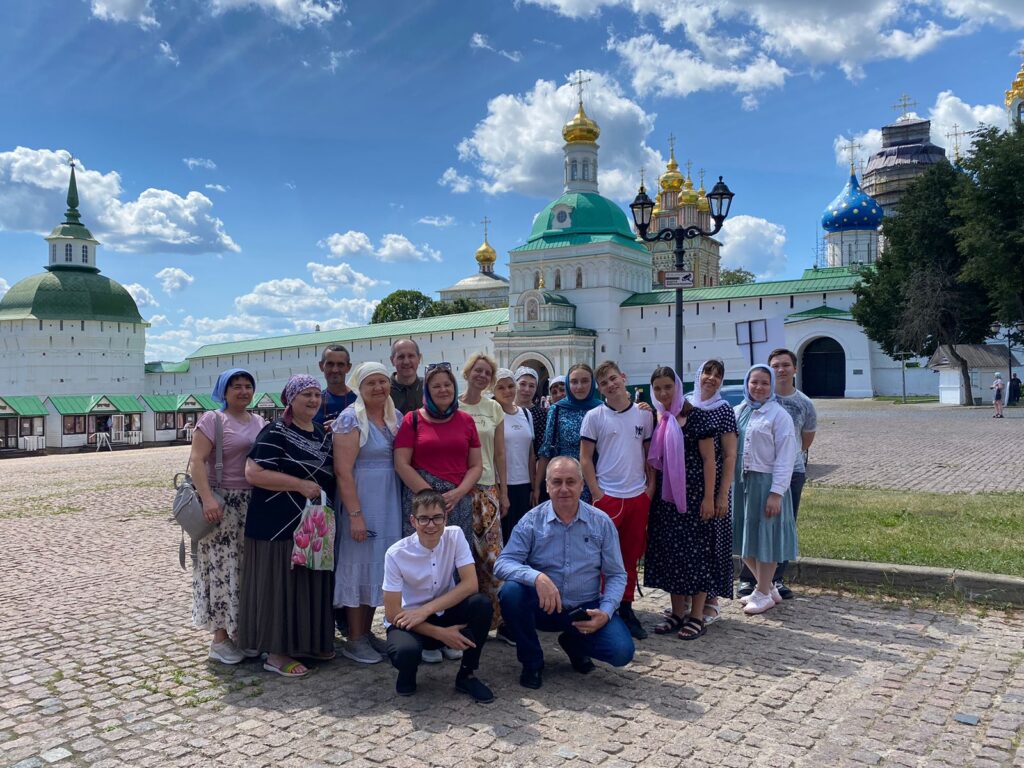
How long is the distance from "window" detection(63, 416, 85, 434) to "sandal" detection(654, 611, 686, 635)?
31374 millimetres

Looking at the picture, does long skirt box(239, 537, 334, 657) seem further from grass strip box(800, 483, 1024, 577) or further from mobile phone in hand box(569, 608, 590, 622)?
grass strip box(800, 483, 1024, 577)

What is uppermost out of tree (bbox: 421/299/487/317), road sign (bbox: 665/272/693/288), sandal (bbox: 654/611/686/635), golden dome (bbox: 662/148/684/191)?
golden dome (bbox: 662/148/684/191)

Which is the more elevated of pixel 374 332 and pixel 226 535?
pixel 374 332

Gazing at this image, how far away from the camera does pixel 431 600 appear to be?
4.07 m

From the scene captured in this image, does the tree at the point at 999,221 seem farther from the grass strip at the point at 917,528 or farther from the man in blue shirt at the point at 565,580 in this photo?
the man in blue shirt at the point at 565,580

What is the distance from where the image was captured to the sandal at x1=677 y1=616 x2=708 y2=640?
4796mm

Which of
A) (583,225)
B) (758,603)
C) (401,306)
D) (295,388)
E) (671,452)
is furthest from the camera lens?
(401,306)

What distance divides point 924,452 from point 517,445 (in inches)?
466

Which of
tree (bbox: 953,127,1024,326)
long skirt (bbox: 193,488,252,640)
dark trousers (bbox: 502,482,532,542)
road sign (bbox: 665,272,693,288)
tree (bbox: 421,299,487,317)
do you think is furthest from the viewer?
tree (bbox: 421,299,487,317)

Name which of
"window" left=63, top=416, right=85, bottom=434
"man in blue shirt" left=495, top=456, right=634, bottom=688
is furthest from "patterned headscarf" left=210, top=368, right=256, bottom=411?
"window" left=63, top=416, right=85, bottom=434

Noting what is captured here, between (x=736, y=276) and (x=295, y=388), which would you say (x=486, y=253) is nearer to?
(x=736, y=276)

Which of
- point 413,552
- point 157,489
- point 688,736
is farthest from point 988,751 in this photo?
point 157,489

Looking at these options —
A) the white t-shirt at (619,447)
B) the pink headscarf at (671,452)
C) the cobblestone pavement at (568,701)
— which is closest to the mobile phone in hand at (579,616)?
the cobblestone pavement at (568,701)

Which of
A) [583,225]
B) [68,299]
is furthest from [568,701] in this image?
[68,299]
